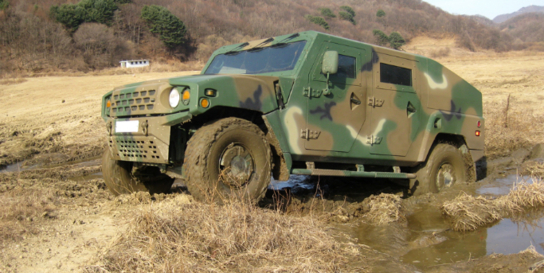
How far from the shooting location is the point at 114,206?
4.55 m

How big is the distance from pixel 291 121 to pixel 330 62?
77cm

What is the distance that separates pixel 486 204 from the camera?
534 cm

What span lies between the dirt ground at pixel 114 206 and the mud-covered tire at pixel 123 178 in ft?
0.69

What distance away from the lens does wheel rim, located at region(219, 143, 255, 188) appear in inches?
167

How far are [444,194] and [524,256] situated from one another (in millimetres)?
2642

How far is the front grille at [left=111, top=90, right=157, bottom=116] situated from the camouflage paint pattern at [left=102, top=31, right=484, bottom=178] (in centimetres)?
1

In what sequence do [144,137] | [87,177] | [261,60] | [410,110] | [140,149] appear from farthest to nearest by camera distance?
[87,177], [410,110], [261,60], [140,149], [144,137]

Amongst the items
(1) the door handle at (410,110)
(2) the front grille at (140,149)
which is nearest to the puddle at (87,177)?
(2) the front grille at (140,149)

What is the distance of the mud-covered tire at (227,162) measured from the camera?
4047 millimetres

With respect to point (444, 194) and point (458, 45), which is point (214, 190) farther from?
point (458, 45)

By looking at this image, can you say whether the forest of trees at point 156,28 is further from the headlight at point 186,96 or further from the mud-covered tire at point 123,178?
the headlight at point 186,96

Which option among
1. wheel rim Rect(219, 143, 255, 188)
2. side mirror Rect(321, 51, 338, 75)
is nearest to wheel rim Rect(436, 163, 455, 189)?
side mirror Rect(321, 51, 338, 75)

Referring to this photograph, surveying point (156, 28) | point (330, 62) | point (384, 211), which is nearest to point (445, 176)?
point (384, 211)

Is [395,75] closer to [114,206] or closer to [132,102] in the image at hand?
[132,102]
